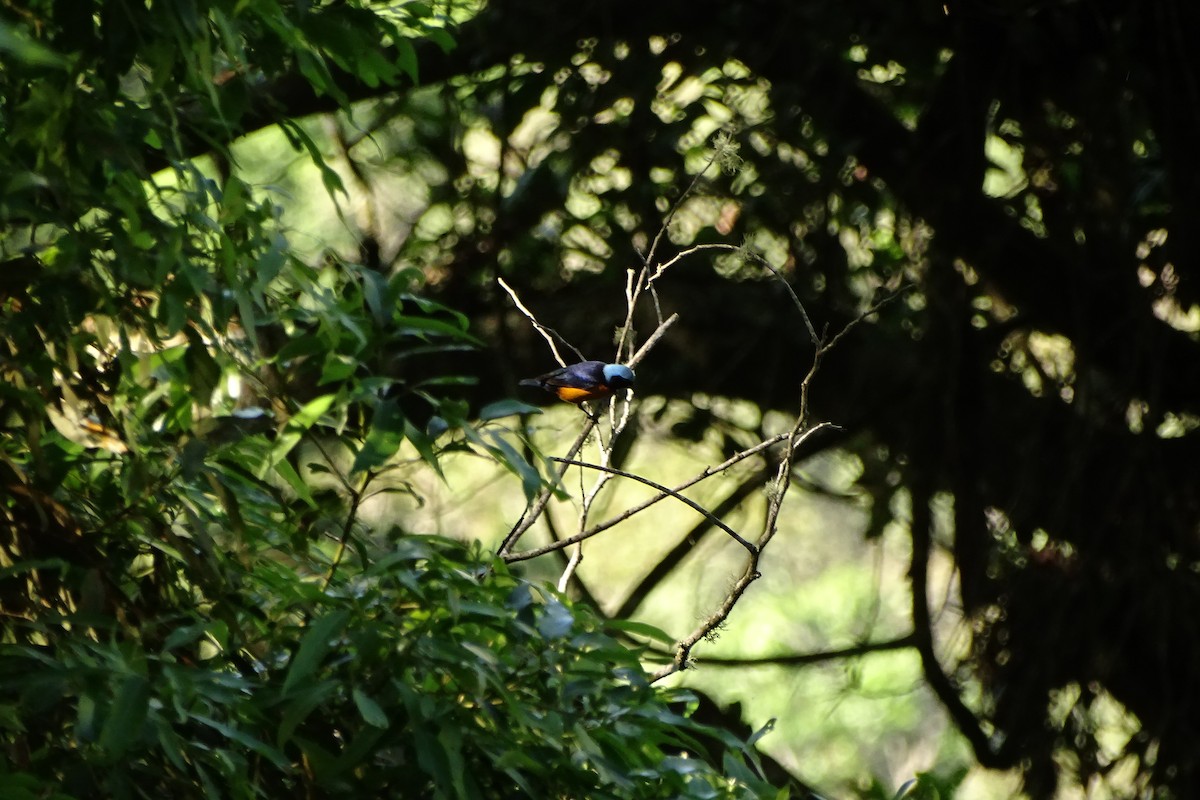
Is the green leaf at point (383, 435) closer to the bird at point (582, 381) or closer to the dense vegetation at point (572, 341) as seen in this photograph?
the dense vegetation at point (572, 341)

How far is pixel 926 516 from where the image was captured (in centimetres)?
334

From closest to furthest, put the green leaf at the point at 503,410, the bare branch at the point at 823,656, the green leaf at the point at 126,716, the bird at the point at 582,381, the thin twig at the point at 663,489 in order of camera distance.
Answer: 1. the green leaf at the point at 126,716
2. the green leaf at the point at 503,410
3. the thin twig at the point at 663,489
4. the bird at the point at 582,381
5. the bare branch at the point at 823,656

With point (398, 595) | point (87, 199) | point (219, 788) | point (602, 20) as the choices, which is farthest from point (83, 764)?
point (602, 20)

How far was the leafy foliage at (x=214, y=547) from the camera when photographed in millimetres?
1159

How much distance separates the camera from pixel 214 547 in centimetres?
136

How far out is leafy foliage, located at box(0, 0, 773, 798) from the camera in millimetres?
1159

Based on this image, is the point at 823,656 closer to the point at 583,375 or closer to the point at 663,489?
the point at 583,375

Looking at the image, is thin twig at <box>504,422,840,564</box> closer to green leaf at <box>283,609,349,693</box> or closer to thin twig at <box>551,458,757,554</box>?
thin twig at <box>551,458,757,554</box>

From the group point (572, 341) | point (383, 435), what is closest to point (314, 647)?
point (383, 435)

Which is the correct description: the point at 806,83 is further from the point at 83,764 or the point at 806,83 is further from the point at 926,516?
the point at 83,764

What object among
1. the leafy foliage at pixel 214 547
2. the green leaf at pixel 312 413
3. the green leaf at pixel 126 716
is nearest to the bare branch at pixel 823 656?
the leafy foliage at pixel 214 547

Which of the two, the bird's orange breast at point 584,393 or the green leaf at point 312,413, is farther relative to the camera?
the bird's orange breast at point 584,393

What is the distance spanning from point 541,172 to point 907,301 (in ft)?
3.44

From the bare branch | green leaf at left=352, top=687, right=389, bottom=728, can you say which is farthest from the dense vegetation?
the bare branch
